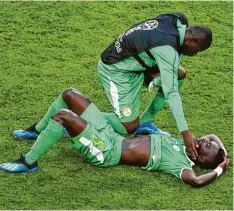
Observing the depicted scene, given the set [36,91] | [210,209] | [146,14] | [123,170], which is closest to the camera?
[210,209]

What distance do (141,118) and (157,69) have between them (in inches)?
24.2

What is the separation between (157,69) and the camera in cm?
866

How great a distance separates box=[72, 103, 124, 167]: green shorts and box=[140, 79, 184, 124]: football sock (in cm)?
69

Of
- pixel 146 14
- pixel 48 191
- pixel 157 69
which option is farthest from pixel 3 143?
pixel 146 14

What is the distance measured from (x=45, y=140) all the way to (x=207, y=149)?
1512 millimetres

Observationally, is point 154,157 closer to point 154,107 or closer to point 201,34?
point 154,107

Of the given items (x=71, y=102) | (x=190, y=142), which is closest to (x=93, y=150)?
(x=71, y=102)

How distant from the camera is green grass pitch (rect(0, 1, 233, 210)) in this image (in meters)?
7.83

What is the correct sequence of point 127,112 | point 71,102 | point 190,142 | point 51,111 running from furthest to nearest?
1. point 127,112
2. point 51,111
3. point 71,102
4. point 190,142

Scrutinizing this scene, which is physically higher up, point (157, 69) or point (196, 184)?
point (157, 69)

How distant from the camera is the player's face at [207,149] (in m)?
8.21

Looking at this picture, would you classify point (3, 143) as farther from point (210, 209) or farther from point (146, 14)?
point (146, 14)

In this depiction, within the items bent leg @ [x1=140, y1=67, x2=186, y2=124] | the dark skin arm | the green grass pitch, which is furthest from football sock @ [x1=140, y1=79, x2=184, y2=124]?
the dark skin arm

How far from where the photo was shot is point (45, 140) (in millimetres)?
8000
